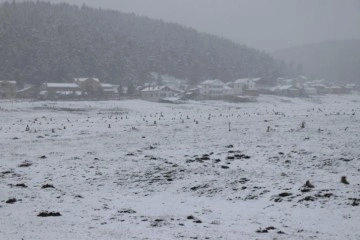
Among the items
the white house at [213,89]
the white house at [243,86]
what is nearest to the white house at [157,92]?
the white house at [213,89]

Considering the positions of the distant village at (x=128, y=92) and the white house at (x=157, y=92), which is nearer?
the distant village at (x=128, y=92)

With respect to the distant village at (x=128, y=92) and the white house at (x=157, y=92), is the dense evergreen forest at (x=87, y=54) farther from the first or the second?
the white house at (x=157, y=92)

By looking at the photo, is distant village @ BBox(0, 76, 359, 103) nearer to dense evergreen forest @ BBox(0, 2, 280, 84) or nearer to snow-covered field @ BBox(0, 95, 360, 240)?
dense evergreen forest @ BBox(0, 2, 280, 84)

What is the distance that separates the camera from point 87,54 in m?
143

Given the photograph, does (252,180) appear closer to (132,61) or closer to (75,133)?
(75,133)

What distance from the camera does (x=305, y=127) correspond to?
3538 centimetres

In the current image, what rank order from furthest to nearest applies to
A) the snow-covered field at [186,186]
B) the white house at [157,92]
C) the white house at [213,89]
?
the white house at [213,89], the white house at [157,92], the snow-covered field at [186,186]

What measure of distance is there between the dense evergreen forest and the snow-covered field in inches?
3934

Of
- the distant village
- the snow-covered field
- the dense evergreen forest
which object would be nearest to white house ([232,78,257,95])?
the distant village

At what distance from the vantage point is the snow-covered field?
1366 centimetres

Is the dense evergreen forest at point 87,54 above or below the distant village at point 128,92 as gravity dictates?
above

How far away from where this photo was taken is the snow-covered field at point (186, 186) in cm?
1366

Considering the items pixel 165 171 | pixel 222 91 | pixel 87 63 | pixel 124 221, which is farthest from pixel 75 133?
pixel 87 63

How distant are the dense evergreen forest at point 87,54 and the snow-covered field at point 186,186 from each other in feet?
328
